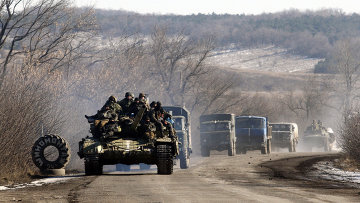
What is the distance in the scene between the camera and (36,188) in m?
19.4

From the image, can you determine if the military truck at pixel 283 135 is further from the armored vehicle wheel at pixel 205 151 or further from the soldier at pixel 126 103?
the soldier at pixel 126 103

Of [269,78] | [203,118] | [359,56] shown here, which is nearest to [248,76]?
[269,78]

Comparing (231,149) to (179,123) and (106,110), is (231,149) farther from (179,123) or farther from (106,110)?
(106,110)

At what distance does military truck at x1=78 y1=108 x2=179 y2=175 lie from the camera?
23859mm

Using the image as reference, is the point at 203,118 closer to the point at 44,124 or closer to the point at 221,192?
the point at 44,124

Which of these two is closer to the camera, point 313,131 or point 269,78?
point 313,131

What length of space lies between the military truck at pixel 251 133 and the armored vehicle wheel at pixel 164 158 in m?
24.4

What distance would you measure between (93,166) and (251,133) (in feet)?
84.1

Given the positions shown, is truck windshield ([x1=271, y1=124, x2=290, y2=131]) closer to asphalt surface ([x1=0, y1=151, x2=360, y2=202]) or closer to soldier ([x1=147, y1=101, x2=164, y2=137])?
soldier ([x1=147, y1=101, x2=164, y2=137])

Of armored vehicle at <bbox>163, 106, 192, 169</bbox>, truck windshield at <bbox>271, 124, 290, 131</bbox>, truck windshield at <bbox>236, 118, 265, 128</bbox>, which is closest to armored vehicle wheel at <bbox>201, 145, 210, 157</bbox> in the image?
truck windshield at <bbox>236, 118, 265, 128</bbox>

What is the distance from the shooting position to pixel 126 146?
945 inches

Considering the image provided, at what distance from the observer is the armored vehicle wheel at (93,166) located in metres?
23.8

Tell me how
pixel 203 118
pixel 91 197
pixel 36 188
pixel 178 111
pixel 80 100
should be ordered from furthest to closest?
pixel 80 100 → pixel 203 118 → pixel 178 111 → pixel 36 188 → pixel 91 197

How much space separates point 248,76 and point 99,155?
140m
